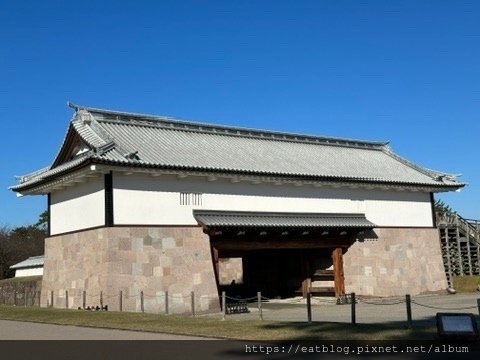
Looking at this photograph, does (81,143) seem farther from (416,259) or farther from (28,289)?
(416,259)

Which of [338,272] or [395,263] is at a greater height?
[395,263]

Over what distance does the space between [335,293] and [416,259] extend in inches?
260

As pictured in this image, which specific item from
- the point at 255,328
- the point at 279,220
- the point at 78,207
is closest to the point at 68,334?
the point at 255,328

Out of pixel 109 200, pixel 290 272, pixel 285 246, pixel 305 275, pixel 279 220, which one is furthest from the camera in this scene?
pixel 290 272

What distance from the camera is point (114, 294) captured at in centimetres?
2277

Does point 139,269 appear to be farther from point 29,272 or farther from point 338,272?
point 29,272

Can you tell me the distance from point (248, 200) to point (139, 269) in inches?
264

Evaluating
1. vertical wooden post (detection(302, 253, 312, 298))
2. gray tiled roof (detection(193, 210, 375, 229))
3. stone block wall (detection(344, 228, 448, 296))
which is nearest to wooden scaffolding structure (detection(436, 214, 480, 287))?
stone block wall (detection(344, 228, 448, 296))

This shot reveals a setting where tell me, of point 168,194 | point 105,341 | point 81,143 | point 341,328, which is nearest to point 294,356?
point 341,328

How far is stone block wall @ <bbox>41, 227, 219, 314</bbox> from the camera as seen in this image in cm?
2308

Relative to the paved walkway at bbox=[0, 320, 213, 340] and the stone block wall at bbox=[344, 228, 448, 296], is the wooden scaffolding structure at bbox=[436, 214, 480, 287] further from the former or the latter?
the paved walkway at bbox=[0, 320, 213, 340]

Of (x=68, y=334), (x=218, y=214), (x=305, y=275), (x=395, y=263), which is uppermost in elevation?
(x=218, y=214)

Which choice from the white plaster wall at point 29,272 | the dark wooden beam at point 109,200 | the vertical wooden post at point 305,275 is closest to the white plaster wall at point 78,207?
the dark wooden beam at point 109,200

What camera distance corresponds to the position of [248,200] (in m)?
27.6
